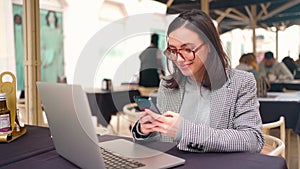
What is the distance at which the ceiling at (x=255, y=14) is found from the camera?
5.23 meters

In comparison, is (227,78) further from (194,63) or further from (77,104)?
(77,104)

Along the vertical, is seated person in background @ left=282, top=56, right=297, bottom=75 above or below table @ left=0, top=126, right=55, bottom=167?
above

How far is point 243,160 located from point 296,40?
6988mm

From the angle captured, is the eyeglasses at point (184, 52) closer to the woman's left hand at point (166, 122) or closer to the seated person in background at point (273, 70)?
the woman's left hand at point (166, 122)

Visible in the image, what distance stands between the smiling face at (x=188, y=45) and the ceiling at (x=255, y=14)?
13.4ft

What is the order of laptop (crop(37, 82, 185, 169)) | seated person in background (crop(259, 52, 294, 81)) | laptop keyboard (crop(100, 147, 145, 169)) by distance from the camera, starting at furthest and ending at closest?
seated person in background (crop(259, 52, 294, 81)) → laptop keyboard (crop(100, 147, 145, 169)) → laptop (crop(37, 82, 185, 169))

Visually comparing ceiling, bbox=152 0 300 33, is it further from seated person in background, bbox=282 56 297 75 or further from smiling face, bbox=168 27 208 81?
smiling face, bbox=168 27 208 81

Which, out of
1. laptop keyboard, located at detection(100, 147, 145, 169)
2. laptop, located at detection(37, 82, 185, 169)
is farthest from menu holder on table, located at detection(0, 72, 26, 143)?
laptop keyboard, located at detection(100, 147, 145, 169)

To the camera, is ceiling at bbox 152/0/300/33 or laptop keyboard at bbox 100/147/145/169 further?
ceiling at bbox 152/0/300/33

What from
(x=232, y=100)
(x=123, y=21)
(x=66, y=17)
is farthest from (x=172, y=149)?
(x=66, y=17)

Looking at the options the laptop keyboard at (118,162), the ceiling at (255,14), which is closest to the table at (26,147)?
the laptop keyboard at (118,162)

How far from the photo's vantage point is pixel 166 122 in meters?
0.85

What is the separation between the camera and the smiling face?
105 cm

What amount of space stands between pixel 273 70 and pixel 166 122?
4.68 meters
